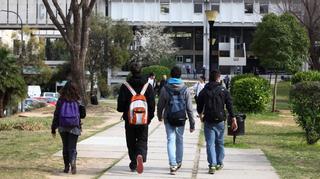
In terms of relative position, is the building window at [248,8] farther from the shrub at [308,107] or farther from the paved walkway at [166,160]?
the shrub at [308,107]

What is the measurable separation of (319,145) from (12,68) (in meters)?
17.8

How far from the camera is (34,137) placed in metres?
15.5

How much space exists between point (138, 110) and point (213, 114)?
4.17 ft

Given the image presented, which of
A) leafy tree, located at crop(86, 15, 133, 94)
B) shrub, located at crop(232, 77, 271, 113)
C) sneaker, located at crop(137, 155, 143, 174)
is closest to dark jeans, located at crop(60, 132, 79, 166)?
sneaker, located at crop(137, 155, 143, 174)

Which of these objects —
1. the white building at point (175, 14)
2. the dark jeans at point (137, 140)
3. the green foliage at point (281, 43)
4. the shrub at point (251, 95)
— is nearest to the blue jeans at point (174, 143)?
the dark jeans at point (137, 140)

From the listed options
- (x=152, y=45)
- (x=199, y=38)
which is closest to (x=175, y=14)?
(x=199, y=38)

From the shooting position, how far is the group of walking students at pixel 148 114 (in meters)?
9.91

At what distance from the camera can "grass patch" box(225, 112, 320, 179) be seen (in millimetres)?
10883

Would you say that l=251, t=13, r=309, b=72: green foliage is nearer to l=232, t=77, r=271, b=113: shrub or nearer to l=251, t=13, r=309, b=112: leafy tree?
l=251, t=13, r=309, b=112: leafy tree

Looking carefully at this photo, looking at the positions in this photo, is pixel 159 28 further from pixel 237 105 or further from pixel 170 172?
pixel 170 172

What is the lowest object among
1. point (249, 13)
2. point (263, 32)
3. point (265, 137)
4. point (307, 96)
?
point (265, 137)

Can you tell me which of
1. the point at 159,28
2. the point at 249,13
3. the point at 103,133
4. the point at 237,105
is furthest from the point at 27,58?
the point at 103,133

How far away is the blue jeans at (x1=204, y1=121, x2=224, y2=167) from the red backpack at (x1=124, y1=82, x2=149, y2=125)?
1.12 meters

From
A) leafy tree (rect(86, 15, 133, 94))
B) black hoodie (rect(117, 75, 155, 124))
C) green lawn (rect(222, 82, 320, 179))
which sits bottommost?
green lawn (rect(222, 82, 320, 179))
